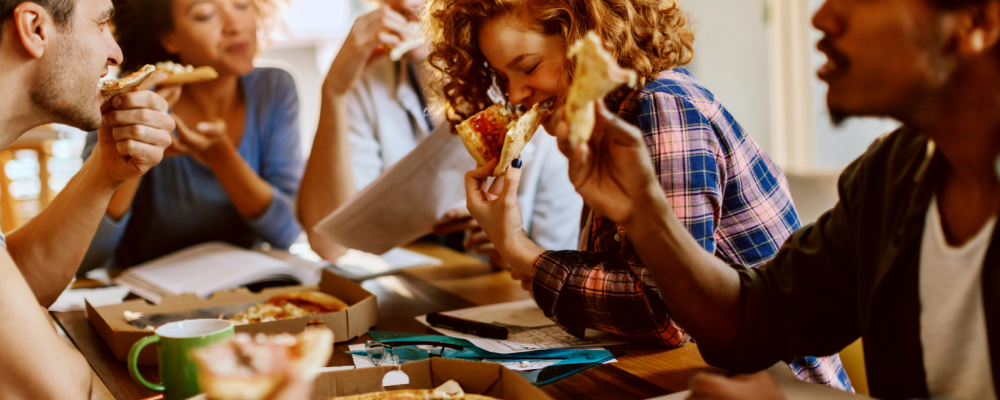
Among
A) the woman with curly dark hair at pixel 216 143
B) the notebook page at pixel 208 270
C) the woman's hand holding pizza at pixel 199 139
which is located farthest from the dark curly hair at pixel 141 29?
the notebook page at pixel 208 270

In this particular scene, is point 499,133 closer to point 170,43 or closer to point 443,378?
point 443,378

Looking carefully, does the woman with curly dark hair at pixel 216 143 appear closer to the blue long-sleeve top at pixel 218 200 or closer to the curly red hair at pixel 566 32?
the blue long-sleeve top at pixel 218 200

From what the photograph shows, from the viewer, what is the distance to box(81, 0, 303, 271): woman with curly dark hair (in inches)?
99.7

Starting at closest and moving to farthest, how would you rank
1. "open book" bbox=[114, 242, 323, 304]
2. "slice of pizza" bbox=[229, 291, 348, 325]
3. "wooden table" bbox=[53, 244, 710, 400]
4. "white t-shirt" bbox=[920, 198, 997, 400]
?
"white t-shirt" bbox=[920, 198, 997, 400], "wooden table" bbox=[53, 244, 710, 400], "slice of pizza" bbox=[229, 291, 348, 325], "open book" bbox=[114, 242, 323, 304]

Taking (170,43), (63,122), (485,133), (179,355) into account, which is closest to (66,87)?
(63,122)

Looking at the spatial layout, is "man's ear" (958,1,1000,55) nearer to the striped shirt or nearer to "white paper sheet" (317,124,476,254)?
the striped shirt

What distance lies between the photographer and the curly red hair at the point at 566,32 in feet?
4.49

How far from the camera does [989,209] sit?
837mm

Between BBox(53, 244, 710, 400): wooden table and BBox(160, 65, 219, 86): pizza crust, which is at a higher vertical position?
BBox(160, 65, 219, 86): pizza crust

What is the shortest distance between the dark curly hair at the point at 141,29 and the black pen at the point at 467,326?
180 cm

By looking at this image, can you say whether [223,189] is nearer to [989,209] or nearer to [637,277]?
[637,277]

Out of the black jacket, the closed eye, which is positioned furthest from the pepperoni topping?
the black jacket

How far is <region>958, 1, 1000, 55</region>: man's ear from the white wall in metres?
3.48

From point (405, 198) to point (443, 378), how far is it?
889mm
